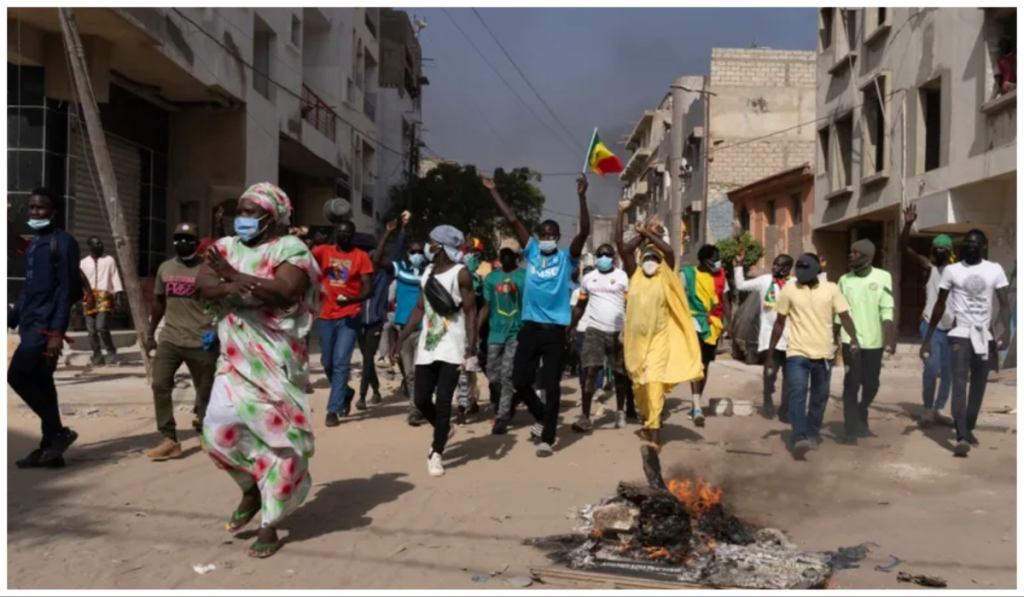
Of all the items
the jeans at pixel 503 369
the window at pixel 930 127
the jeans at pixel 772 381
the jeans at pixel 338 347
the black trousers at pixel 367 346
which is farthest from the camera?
the window at pixel 930 127

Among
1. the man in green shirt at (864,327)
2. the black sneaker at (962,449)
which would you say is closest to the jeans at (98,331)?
the man in green shirt at (864,327)

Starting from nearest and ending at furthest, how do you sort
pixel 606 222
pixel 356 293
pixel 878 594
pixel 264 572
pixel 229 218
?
pixel 878 594
pixel 264 572
pixel 356 293
pixel 229 218
pixel 606 222

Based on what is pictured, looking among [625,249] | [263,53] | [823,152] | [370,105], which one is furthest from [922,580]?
[370,105]

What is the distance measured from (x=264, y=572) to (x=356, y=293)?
4.33m

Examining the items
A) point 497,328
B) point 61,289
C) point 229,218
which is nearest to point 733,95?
point 229,218

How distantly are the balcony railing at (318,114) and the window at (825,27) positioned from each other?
12.8m

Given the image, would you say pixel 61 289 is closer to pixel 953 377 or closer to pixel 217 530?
pixel 217 530

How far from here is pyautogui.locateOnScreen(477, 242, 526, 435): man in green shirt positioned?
864 cm

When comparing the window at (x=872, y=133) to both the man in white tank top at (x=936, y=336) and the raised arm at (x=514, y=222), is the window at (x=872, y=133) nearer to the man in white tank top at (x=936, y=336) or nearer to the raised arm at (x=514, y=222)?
the man in white tank top at (x=936, y=336)

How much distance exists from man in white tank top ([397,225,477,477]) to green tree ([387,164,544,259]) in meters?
33.7

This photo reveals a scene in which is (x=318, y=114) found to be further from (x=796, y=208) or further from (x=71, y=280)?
(x=71, y=280)

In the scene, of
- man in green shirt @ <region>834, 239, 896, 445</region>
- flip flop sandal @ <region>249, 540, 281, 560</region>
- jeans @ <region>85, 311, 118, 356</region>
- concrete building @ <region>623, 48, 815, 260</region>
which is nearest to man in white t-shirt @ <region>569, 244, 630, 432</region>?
man in green shirt @ <region>834, 239, 896, 445</region>

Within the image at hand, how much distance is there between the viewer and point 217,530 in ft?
17.1

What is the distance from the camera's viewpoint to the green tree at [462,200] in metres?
41.4
